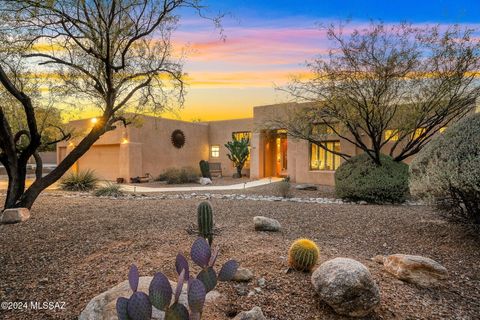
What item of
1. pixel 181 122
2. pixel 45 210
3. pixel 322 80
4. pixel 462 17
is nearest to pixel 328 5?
pixel 322 80

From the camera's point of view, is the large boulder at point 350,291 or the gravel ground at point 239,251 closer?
the large boulder at point 350,291

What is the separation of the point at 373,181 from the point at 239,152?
32.7 feet

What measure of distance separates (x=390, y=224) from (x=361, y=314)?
399cm

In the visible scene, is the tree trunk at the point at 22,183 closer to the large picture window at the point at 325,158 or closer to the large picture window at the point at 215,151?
the large picture window at the point at 325,158

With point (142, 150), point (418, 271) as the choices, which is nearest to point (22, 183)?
point (418, 271)

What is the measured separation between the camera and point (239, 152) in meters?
18.6

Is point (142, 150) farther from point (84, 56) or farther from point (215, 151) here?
point (84, 56)

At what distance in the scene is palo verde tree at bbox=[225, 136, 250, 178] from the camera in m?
18.6

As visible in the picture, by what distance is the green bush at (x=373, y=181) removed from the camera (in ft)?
30.6

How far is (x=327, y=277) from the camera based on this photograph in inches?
109

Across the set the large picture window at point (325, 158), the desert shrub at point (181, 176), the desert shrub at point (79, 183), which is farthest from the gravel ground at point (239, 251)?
Result: the desert shrub at point (181, 176)

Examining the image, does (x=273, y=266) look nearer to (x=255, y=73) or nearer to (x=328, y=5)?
(x=328, y=5)

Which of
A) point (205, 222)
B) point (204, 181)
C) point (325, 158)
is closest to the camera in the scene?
point (205, 222)

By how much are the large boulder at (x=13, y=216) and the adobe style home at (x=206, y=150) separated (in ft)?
28.2
